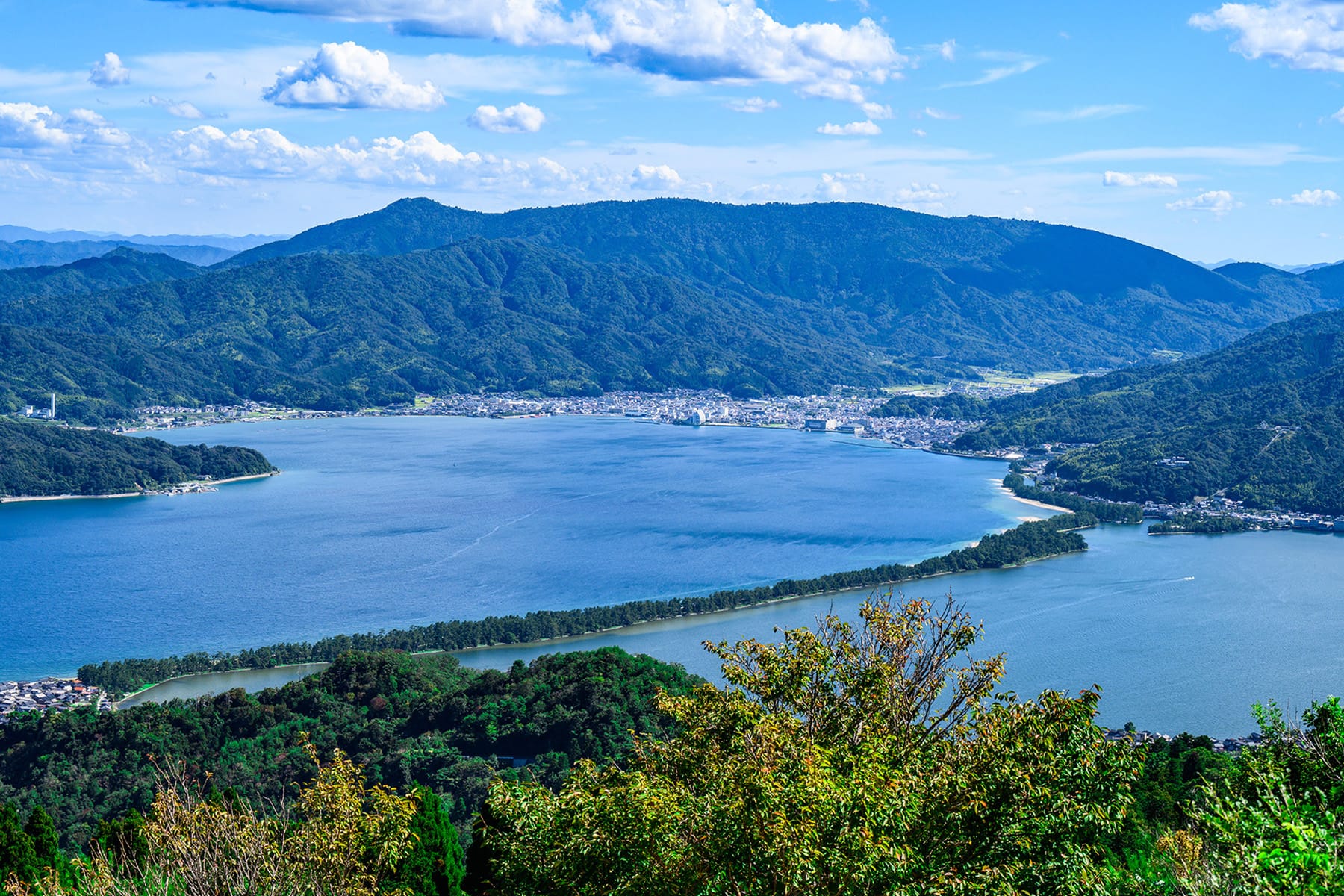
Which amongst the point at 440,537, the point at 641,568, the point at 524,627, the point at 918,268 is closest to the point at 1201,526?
the point at 641,568

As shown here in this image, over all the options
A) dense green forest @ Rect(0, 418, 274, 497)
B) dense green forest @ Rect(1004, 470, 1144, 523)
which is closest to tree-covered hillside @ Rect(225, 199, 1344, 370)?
dense green forest @ Rect(1004, 470, 1144, 523)

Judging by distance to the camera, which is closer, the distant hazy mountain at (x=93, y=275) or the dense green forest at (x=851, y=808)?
the dense green forest at (x=851, y=808)

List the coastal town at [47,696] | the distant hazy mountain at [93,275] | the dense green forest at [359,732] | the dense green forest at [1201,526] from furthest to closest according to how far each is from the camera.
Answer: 1. the distant hazy mountain at [93,275]
2. the dense green forest at [1201,526]
3. the coastal town at [47,696]
4. the dense green forest at [359,732]

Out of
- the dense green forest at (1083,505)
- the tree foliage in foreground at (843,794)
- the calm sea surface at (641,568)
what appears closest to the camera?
the tree foliage in foreground at (843,794)

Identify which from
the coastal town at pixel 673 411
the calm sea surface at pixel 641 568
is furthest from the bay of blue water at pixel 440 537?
the coastal town at pixel 673 411

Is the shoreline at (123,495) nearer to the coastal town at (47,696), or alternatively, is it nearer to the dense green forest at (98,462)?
the dense green forest at (98,462)

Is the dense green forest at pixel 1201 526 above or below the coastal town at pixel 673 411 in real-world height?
below

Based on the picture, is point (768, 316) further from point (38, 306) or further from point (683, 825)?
point (683, 825)
